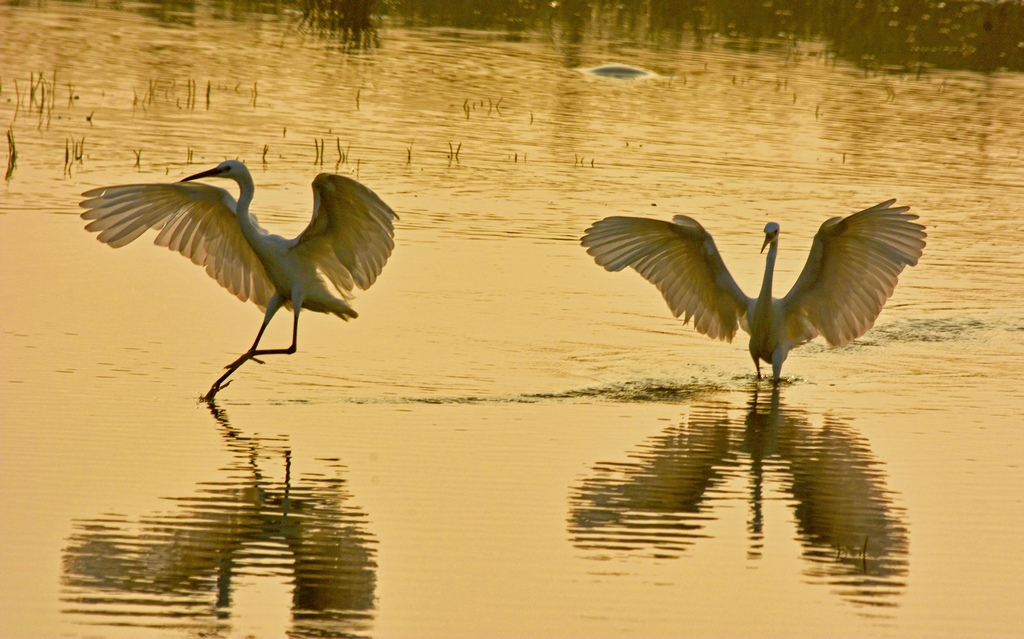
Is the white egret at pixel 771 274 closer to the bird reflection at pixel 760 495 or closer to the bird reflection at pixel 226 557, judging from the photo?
the bird reflection at pixel 760 495

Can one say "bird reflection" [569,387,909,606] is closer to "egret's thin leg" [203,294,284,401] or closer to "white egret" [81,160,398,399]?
"white egret" [81,160,398,399]

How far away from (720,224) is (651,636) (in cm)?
903

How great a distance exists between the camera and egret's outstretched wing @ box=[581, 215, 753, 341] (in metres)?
9.88

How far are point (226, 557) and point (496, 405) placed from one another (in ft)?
9.56

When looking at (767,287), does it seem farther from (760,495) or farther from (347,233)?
(347,233)

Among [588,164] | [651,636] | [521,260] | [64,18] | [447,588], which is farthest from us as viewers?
[64,18]

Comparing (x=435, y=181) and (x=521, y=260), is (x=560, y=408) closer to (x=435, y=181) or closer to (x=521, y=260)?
(x=521, y=260)

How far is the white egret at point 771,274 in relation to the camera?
972cm

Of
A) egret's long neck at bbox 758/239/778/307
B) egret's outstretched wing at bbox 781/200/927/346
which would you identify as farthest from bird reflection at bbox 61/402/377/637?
egret's outstretched wing at bbox 781/200/927/346

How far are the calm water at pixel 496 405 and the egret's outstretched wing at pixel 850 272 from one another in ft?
1.33

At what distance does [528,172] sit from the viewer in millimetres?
16484

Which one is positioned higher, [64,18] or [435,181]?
[64,18]

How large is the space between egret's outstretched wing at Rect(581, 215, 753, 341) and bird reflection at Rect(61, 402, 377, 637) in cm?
314

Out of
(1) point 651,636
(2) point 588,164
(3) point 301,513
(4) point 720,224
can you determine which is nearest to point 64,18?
(2) point 588,164
